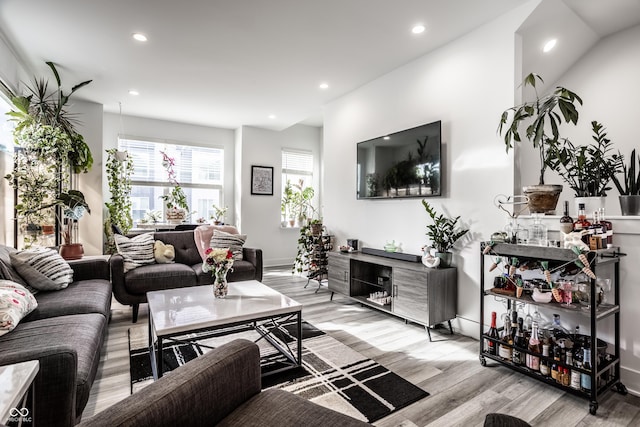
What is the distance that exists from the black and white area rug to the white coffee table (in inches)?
3.9

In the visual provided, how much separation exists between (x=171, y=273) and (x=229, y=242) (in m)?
0.80

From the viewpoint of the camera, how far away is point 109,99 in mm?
4844

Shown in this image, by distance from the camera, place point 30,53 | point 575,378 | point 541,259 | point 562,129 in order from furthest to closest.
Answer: point 30,53 < point 562,129 < point 541,259 < point 575,378

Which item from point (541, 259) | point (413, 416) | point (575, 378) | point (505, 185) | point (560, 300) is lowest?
point (413, 416)

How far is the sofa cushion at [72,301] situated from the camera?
81.6 inches

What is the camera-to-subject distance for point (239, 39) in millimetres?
3125

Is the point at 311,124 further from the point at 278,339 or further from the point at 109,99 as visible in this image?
A: the point at 278,339

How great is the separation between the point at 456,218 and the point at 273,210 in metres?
4.17

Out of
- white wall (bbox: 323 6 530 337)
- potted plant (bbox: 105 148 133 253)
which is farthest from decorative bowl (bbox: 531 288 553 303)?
potted plant (bbox: 105 148 133 253)

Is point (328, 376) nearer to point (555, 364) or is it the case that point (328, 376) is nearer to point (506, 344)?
point (506, 344)

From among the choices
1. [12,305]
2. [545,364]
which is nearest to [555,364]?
[545,364]

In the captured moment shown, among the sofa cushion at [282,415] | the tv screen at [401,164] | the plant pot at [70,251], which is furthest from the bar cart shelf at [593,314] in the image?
the plant pot at [70,251]

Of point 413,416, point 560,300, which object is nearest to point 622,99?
point 560,300

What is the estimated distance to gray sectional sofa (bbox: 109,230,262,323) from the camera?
3205mm
